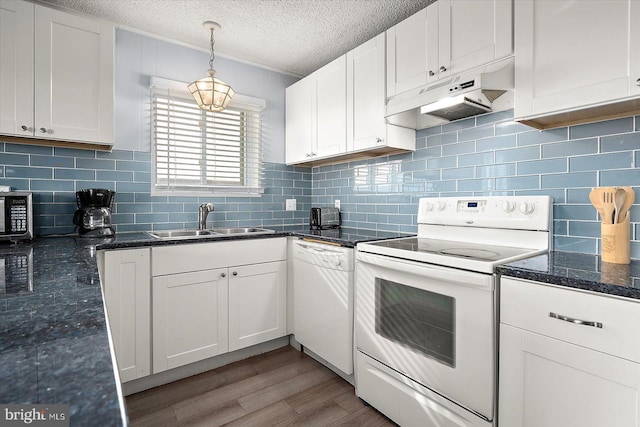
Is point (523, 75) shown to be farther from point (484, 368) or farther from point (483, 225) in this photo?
point (484, 368)

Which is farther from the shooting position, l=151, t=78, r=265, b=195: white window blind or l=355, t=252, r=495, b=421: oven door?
l=151, t=78, r=265, b=195: white window blind

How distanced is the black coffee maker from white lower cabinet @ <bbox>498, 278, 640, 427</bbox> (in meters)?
2.24

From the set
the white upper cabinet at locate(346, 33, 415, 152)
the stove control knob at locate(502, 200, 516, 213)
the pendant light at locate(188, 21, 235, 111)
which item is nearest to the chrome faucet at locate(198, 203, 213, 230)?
the pendant light at locate(188, 21, 235, 111)

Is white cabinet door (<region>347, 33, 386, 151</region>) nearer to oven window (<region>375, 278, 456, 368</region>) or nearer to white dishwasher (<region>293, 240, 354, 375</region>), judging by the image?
white dishwasher (<region>293, 240, 354, 375</region>)

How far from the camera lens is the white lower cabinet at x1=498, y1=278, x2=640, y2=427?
3.29 feet

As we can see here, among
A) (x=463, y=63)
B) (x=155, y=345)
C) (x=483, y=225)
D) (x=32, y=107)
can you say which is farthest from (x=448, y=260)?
(x=32, y=107)

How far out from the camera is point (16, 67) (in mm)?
1837

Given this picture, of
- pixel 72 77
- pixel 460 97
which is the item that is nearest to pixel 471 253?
pixel 460 97

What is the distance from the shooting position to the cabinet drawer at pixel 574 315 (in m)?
0.99

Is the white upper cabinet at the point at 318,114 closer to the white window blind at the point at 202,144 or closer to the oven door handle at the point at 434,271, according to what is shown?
the white window blind at the point at 202,144

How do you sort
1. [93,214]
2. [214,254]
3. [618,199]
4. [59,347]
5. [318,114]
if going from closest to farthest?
[59,347] → [618,199] → [93,214] → [214,254] → [318,114]

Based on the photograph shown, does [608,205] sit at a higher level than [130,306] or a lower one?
higher

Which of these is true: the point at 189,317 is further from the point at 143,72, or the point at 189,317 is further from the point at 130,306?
the point at 143,72

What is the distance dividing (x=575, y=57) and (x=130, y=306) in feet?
8.22
